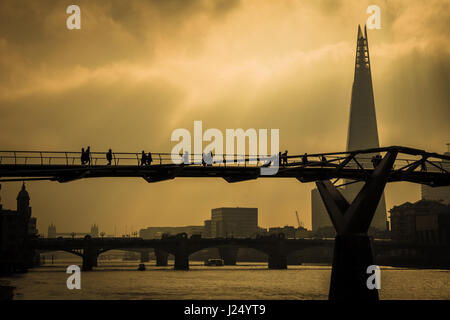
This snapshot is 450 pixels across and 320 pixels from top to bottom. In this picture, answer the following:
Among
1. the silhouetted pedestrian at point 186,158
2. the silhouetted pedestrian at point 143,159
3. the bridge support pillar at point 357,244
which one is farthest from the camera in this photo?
the silhouetted pedestrian at point 143,159

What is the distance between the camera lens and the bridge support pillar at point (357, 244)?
6575 centimetres

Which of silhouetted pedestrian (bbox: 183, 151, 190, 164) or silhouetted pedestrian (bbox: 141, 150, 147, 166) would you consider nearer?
silhouetted pedestrian (bbox: 183, 151, 190, 164)

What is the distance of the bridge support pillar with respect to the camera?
6575 cm

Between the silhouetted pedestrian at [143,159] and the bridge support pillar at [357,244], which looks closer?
the bridge support pillar at [357,244]

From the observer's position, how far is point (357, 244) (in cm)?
6644

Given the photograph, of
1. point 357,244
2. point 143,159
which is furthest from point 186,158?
point 357,244

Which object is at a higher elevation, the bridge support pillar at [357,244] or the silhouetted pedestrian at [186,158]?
the silhouetted pedestrian at [186,158]

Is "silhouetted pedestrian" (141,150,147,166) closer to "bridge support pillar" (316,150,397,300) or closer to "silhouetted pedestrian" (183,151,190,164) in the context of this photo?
"silhouetted pedestrian" (183,151,190,164)

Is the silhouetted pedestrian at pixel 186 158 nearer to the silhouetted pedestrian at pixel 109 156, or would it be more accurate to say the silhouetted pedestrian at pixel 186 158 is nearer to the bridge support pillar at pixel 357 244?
the silhouetted pedestrian at pixel 109 156

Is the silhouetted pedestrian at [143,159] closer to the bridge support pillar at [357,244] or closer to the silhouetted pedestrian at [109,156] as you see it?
the silhouetted pedestrian at [109,156]

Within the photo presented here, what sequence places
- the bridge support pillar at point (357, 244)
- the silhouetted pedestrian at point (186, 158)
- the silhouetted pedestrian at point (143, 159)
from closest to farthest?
the bridge support pillar at point (357, 244) < the silhouetted pedestrian at point (186, 158) < the silhouetted pedestrian at point (143, 159)
